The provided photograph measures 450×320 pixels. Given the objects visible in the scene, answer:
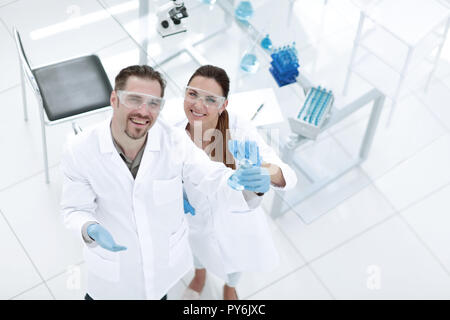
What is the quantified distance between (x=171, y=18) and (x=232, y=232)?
39.5 inches

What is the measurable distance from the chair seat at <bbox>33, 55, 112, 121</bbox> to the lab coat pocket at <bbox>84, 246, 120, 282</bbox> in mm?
791

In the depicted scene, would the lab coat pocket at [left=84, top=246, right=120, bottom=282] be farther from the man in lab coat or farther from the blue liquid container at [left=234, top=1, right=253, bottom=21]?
the blue liquid container at [left=234, top=1, right=253, bottom=21]

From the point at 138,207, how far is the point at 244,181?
37 cm

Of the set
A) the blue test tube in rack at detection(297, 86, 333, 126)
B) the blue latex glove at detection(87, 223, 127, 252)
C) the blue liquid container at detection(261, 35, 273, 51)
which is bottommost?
the blue latex glove at detection(87, 223, 127, 252)

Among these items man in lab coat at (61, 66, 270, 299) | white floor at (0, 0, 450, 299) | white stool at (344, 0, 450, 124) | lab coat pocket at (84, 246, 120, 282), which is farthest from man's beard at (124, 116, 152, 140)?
white stool at (344, 0, 450, 124)

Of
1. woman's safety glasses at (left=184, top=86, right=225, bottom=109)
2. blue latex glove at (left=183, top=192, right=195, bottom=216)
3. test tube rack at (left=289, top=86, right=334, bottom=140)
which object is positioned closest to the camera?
woman's safety glasses at (left=184, top=86, right=225, bottom=109)

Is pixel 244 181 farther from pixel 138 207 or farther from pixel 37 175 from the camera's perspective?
pixel 37 175

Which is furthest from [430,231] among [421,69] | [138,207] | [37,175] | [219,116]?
[37,175]

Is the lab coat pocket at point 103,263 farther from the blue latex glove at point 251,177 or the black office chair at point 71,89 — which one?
the black office chair at point 71,89

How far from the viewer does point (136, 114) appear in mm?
2061

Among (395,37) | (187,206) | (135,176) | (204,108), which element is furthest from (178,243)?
(395,37)

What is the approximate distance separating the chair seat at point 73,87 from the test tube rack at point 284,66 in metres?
0.78

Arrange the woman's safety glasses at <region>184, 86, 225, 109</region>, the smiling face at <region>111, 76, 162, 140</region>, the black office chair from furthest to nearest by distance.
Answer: the black office chair, the woman's safety glasses at <region>184, 86, 225, 109</region>, the smiling face at <region>111, 76, 162, 140</region>

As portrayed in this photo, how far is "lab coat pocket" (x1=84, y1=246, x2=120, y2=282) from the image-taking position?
243 cm
